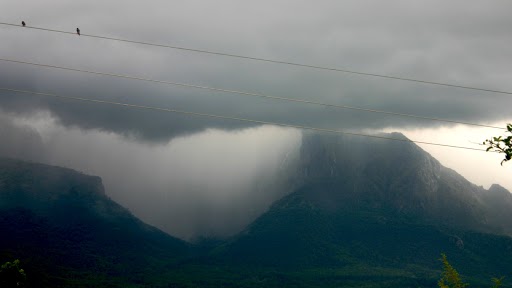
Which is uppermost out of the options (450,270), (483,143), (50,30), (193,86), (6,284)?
Result: (50,30)

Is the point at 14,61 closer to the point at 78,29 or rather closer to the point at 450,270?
the point at 78,29

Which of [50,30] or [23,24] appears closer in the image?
[50,30]

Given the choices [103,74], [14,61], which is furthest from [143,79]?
[14,61]

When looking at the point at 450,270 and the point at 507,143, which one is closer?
the point at 507,143

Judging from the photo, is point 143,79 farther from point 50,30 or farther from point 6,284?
point 6,284

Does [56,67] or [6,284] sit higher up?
[56,67]

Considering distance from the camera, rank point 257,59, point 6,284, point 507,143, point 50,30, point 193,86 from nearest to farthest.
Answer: point 507,143 → point 50,30 → point 193,86 → point 257,59 → point 6,284

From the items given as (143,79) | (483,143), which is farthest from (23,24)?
(483,143)

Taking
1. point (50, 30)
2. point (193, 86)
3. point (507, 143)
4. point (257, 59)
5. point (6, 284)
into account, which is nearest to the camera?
point (507, 143)

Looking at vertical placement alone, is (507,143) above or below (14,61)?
below
